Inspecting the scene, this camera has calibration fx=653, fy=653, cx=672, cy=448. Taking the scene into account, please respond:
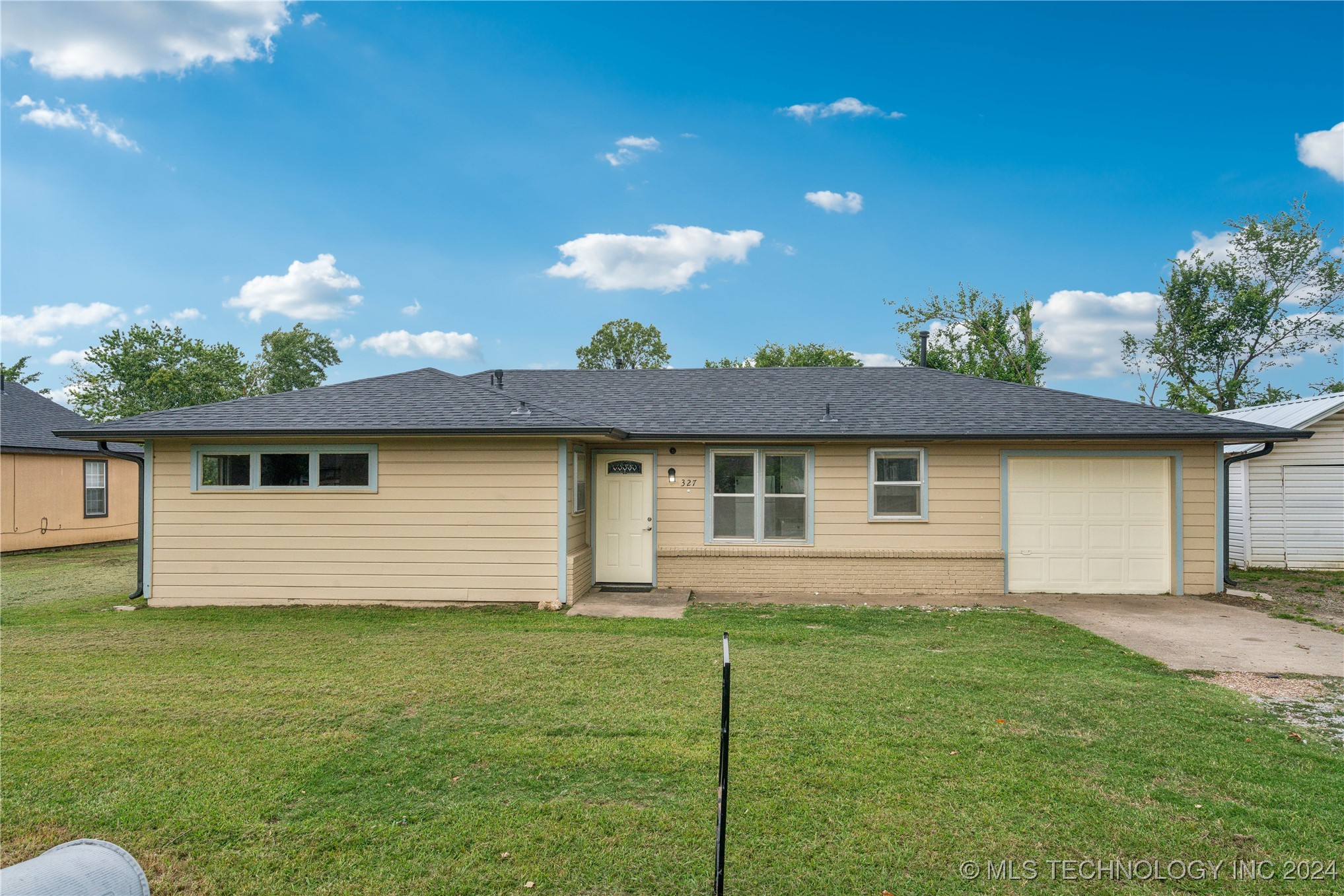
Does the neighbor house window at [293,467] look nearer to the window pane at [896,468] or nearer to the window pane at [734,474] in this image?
the window pane at [734,474]

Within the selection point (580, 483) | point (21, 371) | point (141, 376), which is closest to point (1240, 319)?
point (580, 483)

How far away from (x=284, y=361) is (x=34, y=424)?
33946mm

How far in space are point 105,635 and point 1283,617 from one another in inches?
545

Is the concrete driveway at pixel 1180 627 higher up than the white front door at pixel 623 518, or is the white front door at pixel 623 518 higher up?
the white front door at pixel 623 518

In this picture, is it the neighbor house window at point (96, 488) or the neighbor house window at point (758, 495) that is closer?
the neighbor house window at point (758, 495)

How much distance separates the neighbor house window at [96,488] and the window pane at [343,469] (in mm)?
12510

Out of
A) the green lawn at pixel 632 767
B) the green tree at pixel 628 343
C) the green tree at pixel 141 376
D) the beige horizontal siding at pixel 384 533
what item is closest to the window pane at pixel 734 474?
the beige horizontal siding at pixel 384 533

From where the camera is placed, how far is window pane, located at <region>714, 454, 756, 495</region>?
33.0 ft

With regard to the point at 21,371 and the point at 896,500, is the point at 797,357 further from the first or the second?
the point at 21,371

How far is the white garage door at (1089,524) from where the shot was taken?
9688 mm

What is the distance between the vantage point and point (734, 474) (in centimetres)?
1007

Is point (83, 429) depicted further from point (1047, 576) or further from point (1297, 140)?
point (1297, 140)

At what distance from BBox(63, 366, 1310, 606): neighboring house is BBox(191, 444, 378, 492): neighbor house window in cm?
3

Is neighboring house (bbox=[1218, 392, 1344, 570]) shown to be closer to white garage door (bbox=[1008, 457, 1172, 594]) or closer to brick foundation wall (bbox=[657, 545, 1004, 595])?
white garage door (bbox=[1008, 457, 1172, 594])
